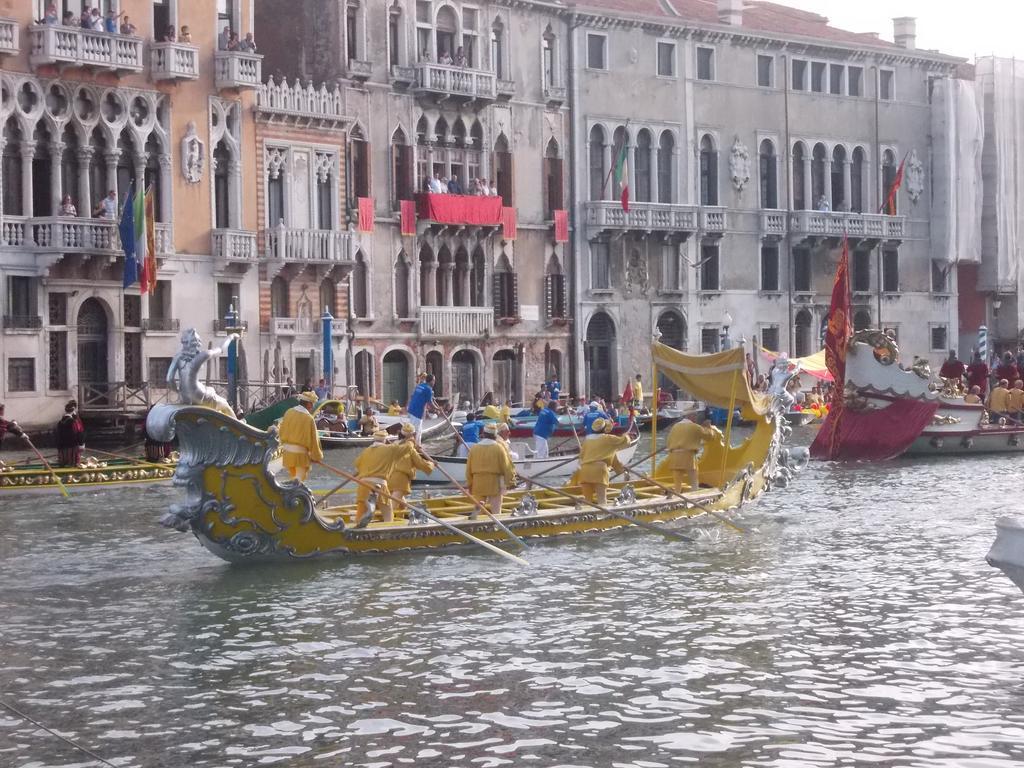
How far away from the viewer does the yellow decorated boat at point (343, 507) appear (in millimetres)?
15359

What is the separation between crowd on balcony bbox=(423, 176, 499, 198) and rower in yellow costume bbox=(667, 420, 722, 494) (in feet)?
64.2

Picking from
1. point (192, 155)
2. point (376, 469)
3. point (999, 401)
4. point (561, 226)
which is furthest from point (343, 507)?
point (561, 226)

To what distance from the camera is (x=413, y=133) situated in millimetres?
38750

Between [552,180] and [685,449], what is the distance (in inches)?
905

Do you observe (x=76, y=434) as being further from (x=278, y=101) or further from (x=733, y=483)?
(x=278, y=101)

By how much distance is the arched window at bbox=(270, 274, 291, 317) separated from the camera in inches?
1414

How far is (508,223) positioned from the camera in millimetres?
40812

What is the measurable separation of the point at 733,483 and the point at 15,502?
9105 mm

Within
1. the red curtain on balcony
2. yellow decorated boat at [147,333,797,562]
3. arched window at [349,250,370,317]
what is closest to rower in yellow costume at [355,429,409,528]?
yellow decorated boat at [147,333,797,562]

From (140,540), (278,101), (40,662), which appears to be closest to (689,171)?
(278,101)

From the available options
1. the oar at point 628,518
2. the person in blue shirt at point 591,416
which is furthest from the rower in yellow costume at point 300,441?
the person in blue shirt at point 591,416

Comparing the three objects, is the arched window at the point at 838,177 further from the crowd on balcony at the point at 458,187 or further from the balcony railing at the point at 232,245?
the balcony railing at the point at 232,245

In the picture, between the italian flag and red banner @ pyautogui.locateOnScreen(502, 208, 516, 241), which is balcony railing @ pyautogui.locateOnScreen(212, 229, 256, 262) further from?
the italian flag

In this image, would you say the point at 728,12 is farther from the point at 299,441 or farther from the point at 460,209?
the point at 299,441
